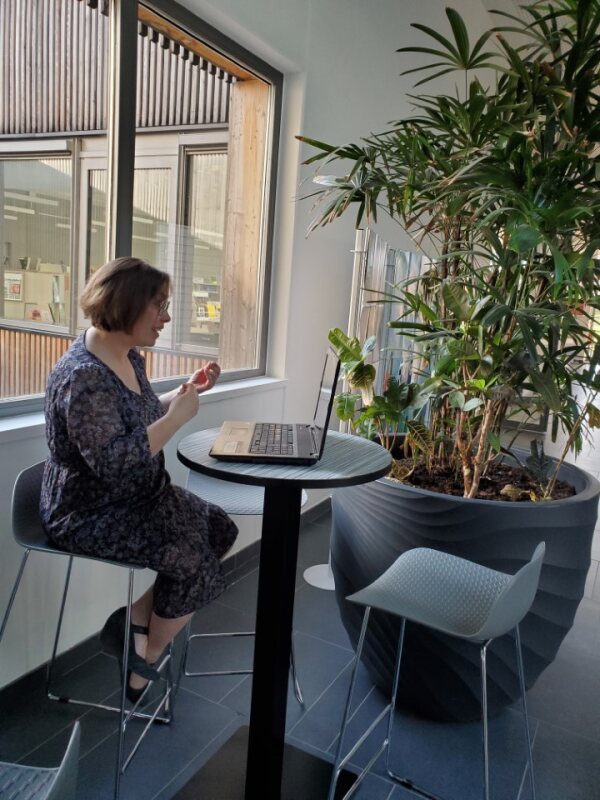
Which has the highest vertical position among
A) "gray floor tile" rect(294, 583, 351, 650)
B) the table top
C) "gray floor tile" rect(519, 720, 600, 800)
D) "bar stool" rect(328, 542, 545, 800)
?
the table top

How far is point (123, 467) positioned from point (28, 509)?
44cm

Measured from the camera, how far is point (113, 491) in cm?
161

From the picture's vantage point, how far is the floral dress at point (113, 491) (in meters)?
1.48

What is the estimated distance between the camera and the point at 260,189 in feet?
10.3

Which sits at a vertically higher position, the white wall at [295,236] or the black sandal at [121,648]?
the white wall at [295,236]

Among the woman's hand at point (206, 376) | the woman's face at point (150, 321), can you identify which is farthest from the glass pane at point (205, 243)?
the woman's face at point (150, 321)

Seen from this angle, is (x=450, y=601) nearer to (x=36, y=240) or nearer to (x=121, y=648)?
(x=121, y=648)

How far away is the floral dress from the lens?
1481 millimetres

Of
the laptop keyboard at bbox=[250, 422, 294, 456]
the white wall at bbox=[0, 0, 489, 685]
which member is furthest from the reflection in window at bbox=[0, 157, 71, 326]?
the laptop keyboard at bbox=[250, 422, 294, 456]

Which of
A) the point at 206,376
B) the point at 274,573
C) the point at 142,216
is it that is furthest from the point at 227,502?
the point at 142,216

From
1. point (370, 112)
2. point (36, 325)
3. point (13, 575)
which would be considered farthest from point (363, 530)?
point (370, 112)

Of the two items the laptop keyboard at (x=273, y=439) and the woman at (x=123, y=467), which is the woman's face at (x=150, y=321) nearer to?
the woman at (x=123, y=467)

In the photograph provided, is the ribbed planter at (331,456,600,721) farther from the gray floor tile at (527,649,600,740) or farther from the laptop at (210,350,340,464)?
the laptop at (210,350,340,464)

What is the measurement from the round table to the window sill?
0.61 meters
